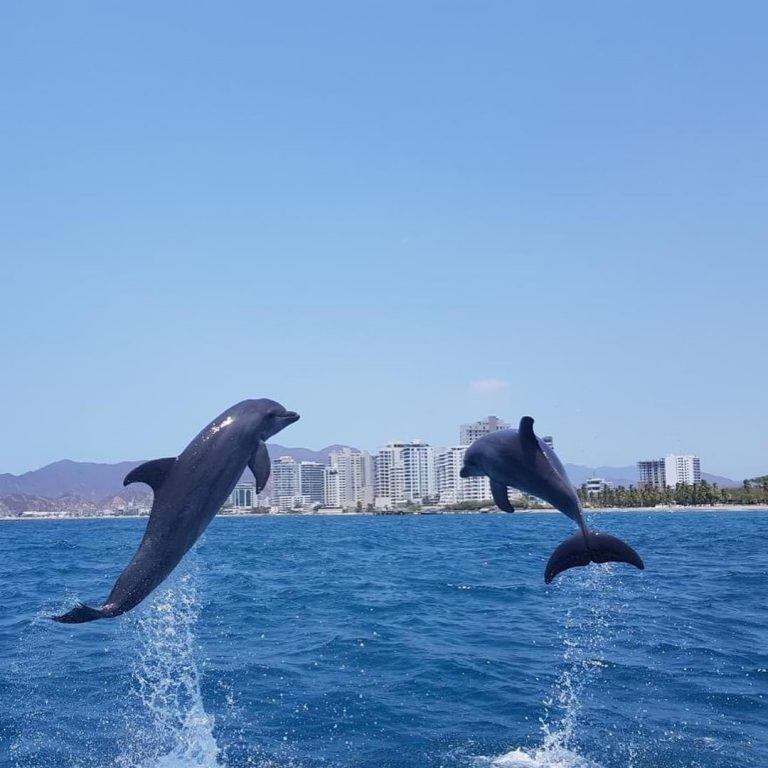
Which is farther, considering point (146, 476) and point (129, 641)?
point (129, 641)

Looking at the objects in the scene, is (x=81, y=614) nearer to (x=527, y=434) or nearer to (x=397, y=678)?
(x=527, y=434)

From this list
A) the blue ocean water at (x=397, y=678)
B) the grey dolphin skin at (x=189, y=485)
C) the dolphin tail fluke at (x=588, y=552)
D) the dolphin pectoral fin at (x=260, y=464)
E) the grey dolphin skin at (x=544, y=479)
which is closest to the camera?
the grey dolphin skin at (x=189, y=485)

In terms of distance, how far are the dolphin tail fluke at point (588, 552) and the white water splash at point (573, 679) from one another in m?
4.96

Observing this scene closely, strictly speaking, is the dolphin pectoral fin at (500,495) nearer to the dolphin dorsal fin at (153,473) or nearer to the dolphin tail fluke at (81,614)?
the dolphin dorsal fin at (153,473)

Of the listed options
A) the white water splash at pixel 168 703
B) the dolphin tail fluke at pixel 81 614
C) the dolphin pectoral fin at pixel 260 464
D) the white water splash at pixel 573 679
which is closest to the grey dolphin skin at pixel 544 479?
A: the dolphin pectoral fin at pixel 260 464

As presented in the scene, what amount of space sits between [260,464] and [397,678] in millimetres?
10765

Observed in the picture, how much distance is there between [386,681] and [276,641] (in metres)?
4.94

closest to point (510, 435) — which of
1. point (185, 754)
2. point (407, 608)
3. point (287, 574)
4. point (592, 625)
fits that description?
point (185, 754)

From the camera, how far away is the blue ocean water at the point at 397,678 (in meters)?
13.6

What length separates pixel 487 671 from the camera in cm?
1797

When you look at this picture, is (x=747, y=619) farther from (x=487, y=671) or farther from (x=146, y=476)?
(x=146, y=476)

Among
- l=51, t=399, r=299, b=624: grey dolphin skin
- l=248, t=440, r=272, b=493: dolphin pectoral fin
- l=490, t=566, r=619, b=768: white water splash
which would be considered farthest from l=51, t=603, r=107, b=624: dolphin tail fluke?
l=490, t=566, r=619, b=768: white water splash

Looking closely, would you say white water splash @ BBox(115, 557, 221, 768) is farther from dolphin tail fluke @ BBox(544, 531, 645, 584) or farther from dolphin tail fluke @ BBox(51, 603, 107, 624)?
dolphin tail fluke @ BBox(544, 531, 645, 584)

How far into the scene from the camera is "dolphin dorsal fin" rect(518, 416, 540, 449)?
8914 mm
